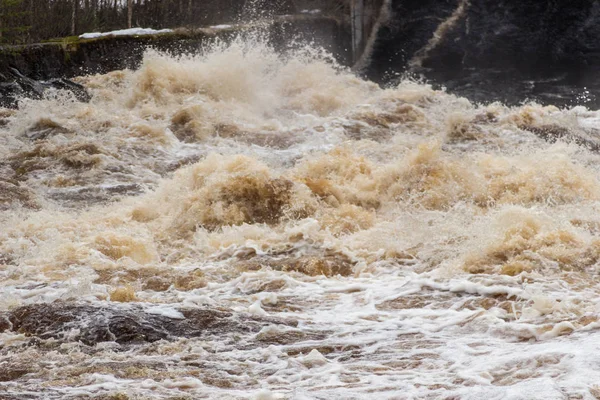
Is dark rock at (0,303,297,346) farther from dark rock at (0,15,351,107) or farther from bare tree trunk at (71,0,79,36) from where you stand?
bare tree trunk at (71,0,79,36)

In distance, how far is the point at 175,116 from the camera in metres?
13.3

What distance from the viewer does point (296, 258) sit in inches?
266

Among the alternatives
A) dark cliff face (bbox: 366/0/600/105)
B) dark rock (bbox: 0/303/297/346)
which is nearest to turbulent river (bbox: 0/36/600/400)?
dark rock (bbox: 0/303/297/346)

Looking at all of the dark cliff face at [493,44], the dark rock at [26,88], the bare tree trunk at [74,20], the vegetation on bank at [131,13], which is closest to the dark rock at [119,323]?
the dark rock at [26,88]

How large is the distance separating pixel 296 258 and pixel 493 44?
15.5m

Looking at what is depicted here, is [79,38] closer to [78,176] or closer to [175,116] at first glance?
[175,116]

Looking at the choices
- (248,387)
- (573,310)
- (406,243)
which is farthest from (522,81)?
(248,387)

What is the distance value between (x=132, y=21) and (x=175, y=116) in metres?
11.2

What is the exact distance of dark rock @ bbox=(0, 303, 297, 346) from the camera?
462 centimetres

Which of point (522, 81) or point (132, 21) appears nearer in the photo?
point (522, 81)

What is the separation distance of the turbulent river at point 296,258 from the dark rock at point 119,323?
0.02 metres

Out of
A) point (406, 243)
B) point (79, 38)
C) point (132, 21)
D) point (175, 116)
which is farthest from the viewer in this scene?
point (132, 21)

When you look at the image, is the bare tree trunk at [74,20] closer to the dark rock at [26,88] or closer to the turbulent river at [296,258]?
the dark rock at [26,88]

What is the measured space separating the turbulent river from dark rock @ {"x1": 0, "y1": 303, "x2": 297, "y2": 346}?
0.06ft
